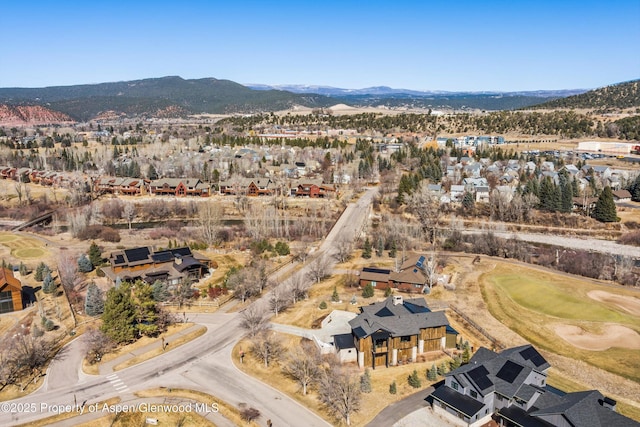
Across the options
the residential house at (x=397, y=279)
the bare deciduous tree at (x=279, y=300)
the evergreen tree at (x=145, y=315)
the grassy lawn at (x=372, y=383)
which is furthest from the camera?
the residential house at (x=397, y=279)

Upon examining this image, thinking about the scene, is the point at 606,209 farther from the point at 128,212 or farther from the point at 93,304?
the point at 128,212

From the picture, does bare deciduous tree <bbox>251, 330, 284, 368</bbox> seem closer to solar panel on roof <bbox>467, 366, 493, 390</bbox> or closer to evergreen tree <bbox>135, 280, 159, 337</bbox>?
evergreen tree <bbox>135, 280, 159, 337</bbox>

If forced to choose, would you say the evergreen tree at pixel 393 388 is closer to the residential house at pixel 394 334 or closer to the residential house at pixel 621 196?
the residential house at pixel 394 334

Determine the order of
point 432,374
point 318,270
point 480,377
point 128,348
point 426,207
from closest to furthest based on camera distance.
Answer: point 480,377, point 432,374, point 128,348, point 318,270, point 426,207

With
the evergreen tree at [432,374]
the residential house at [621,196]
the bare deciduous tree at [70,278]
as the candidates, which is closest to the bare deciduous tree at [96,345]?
the bare deciduous tree at [70,278]

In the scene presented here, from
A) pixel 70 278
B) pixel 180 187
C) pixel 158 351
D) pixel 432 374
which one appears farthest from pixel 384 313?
pixel 180 187

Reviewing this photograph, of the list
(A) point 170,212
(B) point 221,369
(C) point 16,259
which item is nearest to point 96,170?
(A) point 170,212
